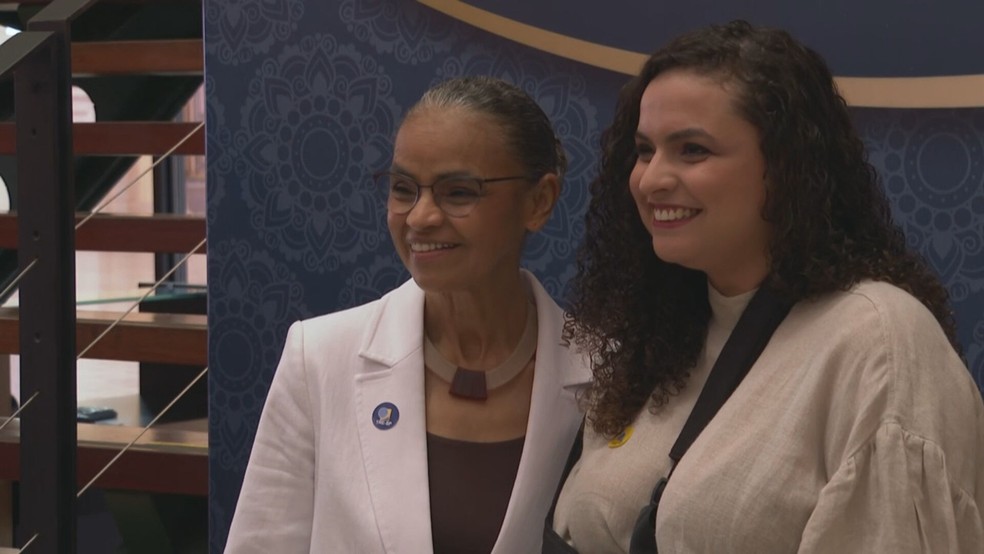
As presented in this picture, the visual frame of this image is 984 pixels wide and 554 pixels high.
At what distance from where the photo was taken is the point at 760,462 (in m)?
1.50

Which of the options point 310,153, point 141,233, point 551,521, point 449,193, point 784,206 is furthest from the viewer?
point 141,233

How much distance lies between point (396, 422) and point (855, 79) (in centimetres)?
111

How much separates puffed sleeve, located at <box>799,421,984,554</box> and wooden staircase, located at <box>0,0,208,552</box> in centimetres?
217

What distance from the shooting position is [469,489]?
2.00 metres

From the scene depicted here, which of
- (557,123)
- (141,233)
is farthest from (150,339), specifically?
(557,123)

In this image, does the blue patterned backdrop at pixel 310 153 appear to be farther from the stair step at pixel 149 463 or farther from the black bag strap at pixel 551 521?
the black bag strap at pixel 551 521

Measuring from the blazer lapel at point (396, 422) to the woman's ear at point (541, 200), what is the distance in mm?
227

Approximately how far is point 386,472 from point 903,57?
1.24m

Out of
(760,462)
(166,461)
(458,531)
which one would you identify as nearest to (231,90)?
(166,461)

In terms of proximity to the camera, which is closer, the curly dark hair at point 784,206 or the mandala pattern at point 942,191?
the curly dark hair at point 784,206

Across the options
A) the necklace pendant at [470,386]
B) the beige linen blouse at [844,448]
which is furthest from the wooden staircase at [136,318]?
the beige linen blouse at [844,448]

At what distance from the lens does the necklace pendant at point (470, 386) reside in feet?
6.77

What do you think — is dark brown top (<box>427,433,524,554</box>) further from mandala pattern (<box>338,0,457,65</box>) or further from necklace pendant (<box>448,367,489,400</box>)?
mandala pattern (<box>338,0,457,65</box>)

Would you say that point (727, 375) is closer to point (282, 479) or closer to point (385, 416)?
point (385, 416)
